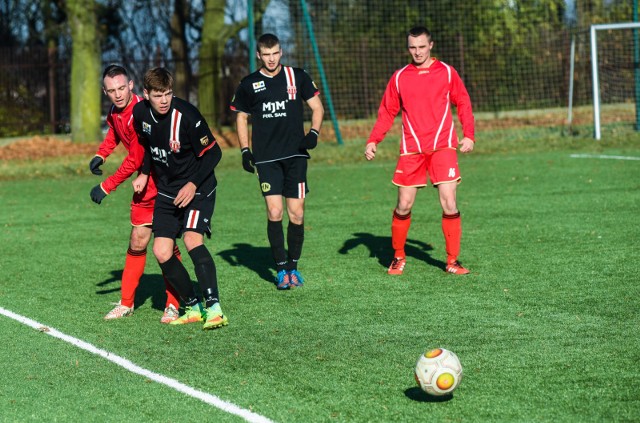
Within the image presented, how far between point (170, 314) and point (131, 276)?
483 millimetres

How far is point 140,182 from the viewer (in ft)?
24.1

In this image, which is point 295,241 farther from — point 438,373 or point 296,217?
point 438,373

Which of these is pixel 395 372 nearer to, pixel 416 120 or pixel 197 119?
pixel 197 119

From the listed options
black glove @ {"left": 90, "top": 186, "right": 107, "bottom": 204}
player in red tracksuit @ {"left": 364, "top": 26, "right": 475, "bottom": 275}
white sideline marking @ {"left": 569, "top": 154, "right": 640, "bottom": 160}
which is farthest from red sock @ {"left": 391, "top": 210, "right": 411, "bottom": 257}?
white sideline marking @ {"left": 569, "top": 154, "right": 640, "bottom": 160}

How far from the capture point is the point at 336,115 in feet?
82.2

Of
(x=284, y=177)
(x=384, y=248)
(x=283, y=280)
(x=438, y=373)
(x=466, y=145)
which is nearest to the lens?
(x=438, y=373)

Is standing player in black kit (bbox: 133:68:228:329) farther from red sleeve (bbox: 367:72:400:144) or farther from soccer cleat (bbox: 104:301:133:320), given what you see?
red sleeve (bbox: 367:72:400:144)

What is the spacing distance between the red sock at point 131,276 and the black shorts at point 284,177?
4.72ft

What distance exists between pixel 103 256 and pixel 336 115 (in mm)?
14987

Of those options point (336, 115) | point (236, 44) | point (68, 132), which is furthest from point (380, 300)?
point (236, 44)

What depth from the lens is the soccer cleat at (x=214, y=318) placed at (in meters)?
7.02

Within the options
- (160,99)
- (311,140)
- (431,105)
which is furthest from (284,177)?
(160,99)

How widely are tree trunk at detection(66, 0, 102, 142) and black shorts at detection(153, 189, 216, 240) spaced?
60.9 feet

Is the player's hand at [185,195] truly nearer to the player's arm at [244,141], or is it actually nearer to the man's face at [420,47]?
the player's arm at [244,141]
